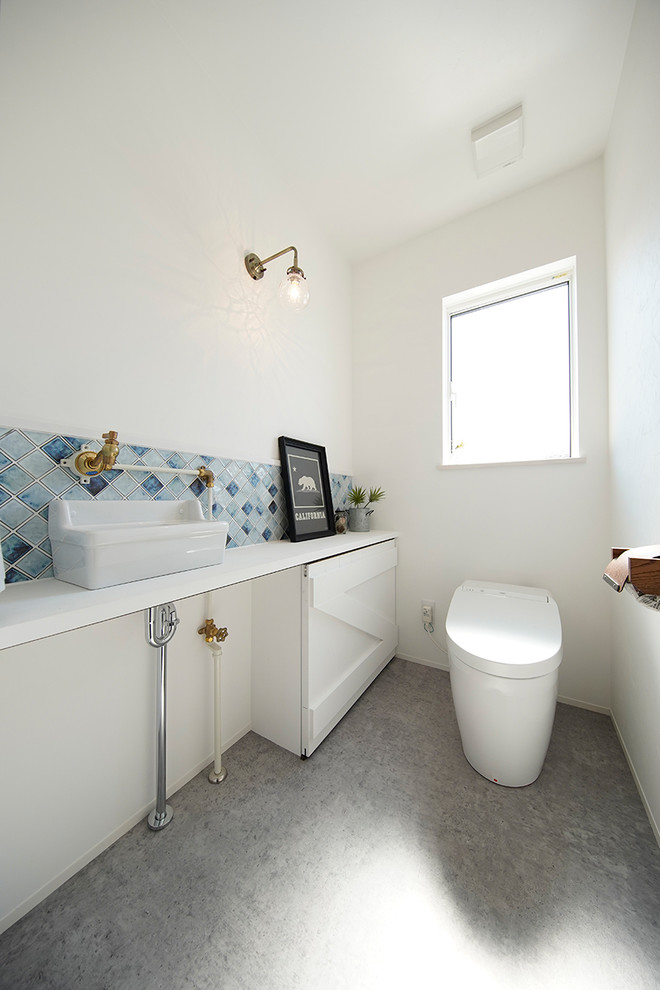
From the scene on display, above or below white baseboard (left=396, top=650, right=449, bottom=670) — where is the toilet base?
above

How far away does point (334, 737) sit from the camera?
136cm

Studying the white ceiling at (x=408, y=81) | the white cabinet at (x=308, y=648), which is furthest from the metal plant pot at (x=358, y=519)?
the white ceiling at (x=408, y=81)

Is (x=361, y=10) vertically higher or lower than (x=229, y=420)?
higher

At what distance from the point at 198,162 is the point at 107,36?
1.09 feet

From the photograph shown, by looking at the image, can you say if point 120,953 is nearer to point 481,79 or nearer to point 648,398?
point 648,398

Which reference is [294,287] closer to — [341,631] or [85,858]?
[341,631]

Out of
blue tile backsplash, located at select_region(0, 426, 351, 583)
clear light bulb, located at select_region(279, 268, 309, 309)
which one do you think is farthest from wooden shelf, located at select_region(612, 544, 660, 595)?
clear light bulb, located at select_region(279, 268, 309, 309)

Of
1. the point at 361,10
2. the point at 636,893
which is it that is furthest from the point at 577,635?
the point at 361,10

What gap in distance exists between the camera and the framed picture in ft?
5.29

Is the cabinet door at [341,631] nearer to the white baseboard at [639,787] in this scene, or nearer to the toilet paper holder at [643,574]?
the toilet paper holder at [643,574]

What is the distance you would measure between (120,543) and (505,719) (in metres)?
1.25

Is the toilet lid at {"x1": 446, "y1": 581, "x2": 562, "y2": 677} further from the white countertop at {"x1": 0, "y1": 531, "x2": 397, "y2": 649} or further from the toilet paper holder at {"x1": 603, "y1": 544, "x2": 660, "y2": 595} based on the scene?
the white countertop at {"x1": 0, "y1": 531, "x2": 397, "y2": 649}

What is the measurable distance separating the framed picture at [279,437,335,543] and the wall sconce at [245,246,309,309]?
599mm

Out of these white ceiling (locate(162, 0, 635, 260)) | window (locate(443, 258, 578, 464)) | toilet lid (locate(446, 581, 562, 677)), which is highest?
white ceiling (locate(162, 0, 635, 260))
